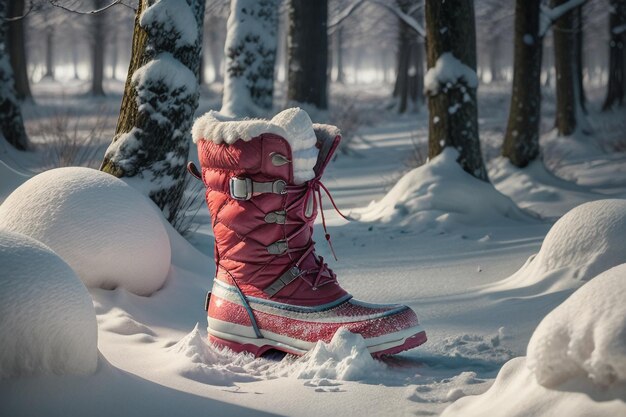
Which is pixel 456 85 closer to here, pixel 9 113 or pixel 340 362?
pixel 340 362

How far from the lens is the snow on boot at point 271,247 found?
3.35 metres

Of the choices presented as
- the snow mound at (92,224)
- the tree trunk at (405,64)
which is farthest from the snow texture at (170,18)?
the tree trunk at (405,64)

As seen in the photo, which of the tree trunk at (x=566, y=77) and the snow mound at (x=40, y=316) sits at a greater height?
the tree trunk at (x=566, y=77)

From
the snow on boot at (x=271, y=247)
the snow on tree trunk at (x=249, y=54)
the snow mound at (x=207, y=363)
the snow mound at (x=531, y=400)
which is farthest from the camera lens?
the snow on tree trunk at (x=249, y=54)

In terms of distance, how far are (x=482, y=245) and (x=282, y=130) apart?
9.76 ft

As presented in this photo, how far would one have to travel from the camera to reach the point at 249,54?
10312 millimetres

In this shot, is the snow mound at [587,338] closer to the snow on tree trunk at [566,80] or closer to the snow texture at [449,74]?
the snow texture at [449,74]

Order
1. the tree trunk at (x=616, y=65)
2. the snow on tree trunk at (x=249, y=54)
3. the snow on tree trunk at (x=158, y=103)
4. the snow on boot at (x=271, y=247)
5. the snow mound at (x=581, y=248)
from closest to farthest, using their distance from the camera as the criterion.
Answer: the snow on boot at (x=271, y=247) < the snow mound at (x=581, y=248) < the snow on tree trunk at (x=158, y=103) < the snow on tree trunk at (x=249, y=54) < the tree trunk at (x=616, y=65)

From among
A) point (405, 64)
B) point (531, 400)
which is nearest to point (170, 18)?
point (531, 400)

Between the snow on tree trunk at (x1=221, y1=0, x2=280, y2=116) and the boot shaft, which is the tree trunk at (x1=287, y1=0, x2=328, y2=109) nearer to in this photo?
the snow on tree trunk at (x1=221, y1=0, x2=280, y2=116)

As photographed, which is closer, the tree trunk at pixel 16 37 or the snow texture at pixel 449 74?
the snow texture at pixel 449 74

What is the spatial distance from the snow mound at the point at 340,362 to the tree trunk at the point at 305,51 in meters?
9.75

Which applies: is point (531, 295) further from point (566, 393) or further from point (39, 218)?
point (39, 218)

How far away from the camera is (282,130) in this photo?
11.1 feet
